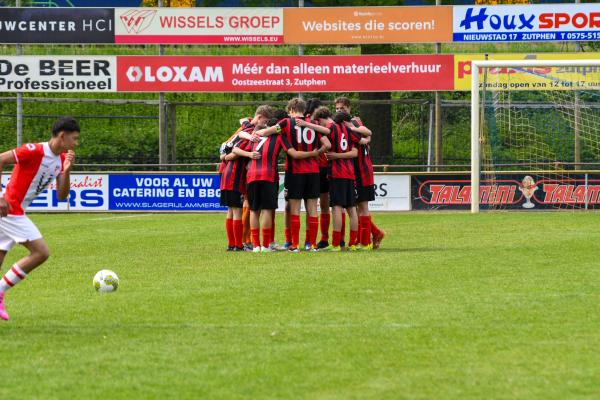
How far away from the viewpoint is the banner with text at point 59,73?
2962 centimetres

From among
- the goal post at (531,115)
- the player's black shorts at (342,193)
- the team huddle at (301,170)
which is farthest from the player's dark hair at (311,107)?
the goal post at (531,115)

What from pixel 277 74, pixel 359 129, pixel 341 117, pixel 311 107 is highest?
pixel 277 74

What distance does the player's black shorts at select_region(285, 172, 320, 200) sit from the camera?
1527 cm

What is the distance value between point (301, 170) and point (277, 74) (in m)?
14.6

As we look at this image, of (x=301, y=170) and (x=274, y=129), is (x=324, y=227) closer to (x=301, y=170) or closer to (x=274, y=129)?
(x=301, y=170)

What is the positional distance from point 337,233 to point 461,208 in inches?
432

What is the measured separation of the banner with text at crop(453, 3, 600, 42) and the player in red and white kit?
20863mm

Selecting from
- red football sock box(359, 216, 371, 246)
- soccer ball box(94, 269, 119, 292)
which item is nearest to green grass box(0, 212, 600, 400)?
soccer ball box(94, 269, 119, 292)

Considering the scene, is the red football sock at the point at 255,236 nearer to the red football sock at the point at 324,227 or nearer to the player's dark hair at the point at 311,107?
the red football sock at the point at 324,227

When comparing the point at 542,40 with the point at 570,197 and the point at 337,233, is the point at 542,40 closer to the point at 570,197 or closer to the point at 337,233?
the point at 570,197

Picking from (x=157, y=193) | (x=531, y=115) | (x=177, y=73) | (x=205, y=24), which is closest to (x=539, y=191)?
(x=531, y=115)

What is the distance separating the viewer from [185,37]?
97.0 ft

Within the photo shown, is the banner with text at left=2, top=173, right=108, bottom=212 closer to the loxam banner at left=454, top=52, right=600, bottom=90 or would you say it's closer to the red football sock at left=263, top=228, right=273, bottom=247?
the loxam banner at left=454, top=52, right=600, bottom=90

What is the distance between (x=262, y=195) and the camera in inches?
600
